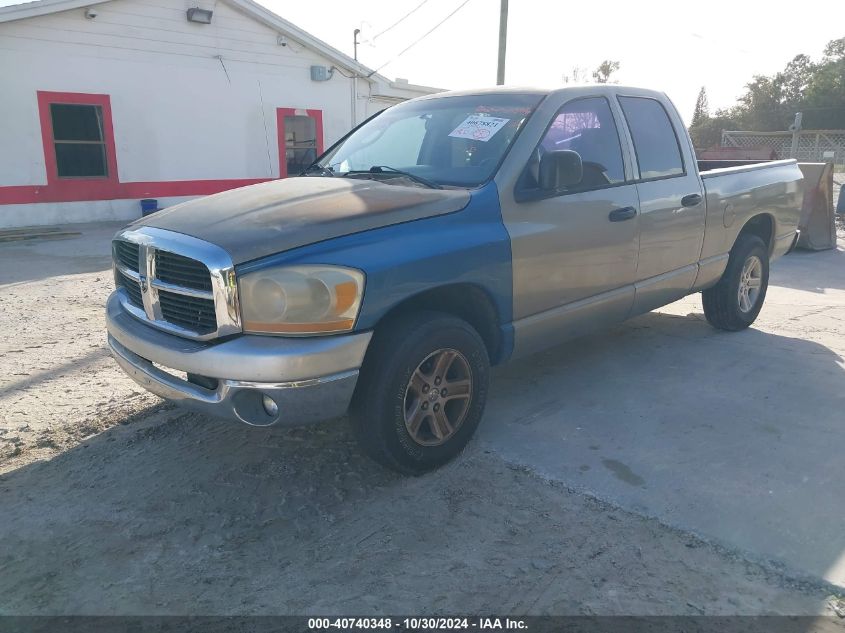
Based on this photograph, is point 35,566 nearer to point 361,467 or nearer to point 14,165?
point 361,467

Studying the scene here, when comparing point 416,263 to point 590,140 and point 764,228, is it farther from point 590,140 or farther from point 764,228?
point 764,228

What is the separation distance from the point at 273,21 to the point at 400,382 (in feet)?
46.1

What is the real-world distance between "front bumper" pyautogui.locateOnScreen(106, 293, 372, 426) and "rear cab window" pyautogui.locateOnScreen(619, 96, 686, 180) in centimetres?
265

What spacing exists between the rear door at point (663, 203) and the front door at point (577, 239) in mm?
168

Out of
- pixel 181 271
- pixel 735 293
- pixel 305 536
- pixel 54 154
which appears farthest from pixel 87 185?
pixel 305 536

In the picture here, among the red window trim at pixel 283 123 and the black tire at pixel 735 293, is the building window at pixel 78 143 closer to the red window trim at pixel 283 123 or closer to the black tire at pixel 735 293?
the red window trim at pixel 283 123

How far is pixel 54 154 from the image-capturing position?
12547 millimetres

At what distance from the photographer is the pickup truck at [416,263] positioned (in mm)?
2799

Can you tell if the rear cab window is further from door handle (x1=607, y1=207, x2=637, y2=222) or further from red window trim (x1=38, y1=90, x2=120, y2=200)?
red window trim (x1=38, y1=90, x2=120, y2=200)

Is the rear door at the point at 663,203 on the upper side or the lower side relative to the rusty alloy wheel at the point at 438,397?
upper

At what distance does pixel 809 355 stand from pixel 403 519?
152 inches

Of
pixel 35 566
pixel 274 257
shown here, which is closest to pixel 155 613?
pixel 35 566

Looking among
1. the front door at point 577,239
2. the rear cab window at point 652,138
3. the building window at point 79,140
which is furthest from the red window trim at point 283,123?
the front door at point 577,239

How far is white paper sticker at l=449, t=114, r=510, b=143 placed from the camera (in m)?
3.84
